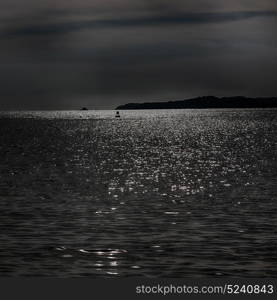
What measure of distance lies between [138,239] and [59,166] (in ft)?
151

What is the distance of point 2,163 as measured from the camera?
82.2 m

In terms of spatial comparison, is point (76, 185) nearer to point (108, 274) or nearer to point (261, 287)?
point (108, 274)

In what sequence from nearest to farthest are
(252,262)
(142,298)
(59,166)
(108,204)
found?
(142,298) → (252,262) → (108,204) → (59,166)

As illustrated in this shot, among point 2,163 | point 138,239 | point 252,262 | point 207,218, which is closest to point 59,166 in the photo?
point 2,163

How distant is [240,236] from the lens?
33031 mm

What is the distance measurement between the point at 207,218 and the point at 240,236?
205 inches

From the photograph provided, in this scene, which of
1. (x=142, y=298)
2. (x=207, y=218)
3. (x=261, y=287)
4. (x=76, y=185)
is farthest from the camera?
(x=76, y=185)

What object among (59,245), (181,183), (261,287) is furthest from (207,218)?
(181,183)

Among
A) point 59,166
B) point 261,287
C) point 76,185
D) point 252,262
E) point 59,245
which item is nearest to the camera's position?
point 261,287

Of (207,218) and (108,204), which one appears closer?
(207,218)

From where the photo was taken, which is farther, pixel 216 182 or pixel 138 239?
pixel 216 182

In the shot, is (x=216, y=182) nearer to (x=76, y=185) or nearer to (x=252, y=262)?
(x=76, y=185)

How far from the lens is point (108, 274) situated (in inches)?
1034

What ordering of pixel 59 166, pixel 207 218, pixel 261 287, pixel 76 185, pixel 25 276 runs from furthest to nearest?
pixel 59 166, pixel 76 185, pixel 207 218, pixel 25 276, pixel 261 287
